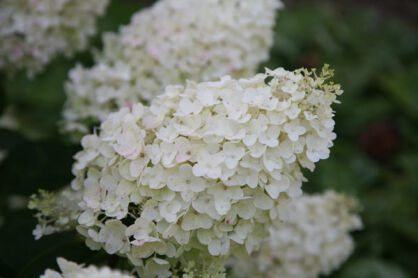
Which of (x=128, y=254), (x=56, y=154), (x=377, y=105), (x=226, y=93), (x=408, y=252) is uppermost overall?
(x=377, y=105)

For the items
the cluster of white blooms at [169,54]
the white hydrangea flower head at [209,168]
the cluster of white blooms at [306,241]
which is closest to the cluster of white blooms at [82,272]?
the white hydrangea flower head at [209,168]

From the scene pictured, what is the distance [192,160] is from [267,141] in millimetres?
138

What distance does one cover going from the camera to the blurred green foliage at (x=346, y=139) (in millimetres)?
1395

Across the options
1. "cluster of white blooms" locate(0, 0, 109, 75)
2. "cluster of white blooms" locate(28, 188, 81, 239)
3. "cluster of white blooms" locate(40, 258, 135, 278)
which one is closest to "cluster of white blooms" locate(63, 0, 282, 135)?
"cluster of white blooms" locate(0, 0, 109, 75)

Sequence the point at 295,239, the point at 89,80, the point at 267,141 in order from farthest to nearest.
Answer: the point at 295,239 < the point at 89,80 < the point at 267,141

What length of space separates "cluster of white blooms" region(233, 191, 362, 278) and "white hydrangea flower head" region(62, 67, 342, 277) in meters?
0.70

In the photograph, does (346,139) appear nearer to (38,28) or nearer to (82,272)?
(38,28)

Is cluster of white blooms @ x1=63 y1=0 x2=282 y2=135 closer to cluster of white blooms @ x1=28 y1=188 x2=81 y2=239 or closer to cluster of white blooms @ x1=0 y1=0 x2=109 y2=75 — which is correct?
cluster of white blooms @ x1=0 y1=0 x2=109 y2=75

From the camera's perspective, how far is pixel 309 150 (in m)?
1.04

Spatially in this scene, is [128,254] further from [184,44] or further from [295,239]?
[295,239]

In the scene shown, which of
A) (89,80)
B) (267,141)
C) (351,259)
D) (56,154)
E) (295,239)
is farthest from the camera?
(351,259)

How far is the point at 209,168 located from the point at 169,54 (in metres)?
0.67

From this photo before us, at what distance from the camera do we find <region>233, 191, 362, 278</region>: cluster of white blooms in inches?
68.6

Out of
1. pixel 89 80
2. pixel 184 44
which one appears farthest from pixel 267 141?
pixel 89 80
